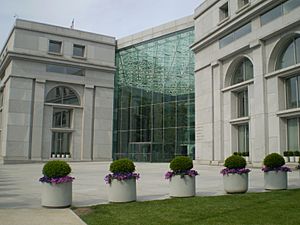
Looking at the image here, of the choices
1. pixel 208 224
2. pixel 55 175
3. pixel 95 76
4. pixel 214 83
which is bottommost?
pixel 208 224

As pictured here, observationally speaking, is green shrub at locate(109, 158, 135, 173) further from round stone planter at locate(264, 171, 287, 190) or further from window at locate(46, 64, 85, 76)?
window at locate(46, 64, 85, 76)

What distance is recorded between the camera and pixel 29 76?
4094 cm

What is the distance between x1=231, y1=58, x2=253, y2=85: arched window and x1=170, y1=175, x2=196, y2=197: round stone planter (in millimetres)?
18694

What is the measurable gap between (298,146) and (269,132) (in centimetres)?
225

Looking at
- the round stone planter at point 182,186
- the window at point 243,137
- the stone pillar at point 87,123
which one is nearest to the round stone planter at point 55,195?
the round stone planter at point 182,186

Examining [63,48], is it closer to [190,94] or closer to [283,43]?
[190,94]

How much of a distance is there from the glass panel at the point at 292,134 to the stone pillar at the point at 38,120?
27986 millimetres

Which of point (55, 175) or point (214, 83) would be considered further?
point (214, 83)

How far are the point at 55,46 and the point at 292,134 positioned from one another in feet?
100

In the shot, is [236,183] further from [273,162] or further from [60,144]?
[60,144]

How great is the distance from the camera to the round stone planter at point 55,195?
9.36 metres

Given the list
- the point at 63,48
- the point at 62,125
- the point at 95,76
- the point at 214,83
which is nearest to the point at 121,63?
the point at 95,76

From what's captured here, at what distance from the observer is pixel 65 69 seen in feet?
143

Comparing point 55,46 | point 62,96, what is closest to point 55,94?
point 62,96
